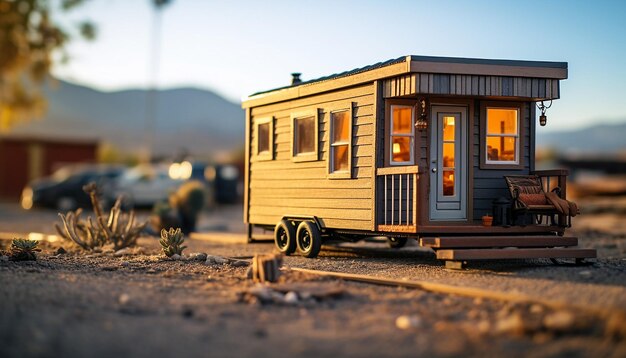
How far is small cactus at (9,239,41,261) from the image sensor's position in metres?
12.2

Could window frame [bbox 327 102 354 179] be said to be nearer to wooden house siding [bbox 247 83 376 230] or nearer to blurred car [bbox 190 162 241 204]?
wooden house siding [bbox 247 83 376 230]

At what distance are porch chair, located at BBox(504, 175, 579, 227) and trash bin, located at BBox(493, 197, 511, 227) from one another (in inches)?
3.5

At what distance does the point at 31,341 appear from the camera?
7.05 meters

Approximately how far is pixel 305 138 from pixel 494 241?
424 cm

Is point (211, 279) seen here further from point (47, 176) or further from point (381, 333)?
point (47, 176)

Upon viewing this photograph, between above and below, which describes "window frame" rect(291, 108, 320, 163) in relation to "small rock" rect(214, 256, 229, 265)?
above

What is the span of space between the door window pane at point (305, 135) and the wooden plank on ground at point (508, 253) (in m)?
3.82

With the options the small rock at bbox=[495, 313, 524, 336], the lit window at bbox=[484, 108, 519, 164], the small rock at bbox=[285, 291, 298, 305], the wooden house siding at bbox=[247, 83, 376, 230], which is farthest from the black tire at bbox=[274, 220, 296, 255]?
the small rock at bbox=[495, 313, 524, 336]

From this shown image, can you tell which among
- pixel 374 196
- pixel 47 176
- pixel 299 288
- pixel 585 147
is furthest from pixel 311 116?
pixel 585 147

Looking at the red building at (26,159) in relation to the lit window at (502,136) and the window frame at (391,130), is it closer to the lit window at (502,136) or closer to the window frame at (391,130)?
the window frame at (391,130)

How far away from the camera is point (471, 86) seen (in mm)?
12289

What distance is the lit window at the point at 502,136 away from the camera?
13250 mm


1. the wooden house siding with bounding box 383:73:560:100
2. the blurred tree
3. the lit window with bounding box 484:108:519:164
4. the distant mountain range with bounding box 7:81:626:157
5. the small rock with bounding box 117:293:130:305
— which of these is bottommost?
the small rock with bounding box 117:293:130:305

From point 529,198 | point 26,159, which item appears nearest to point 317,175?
point 529,198
